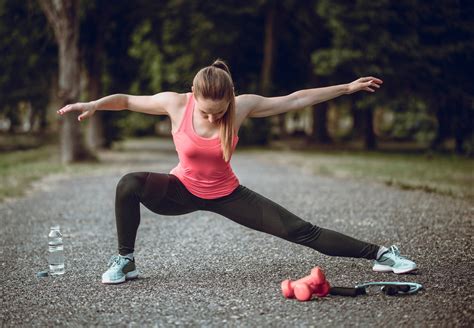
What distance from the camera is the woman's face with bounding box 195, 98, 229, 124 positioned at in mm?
4590

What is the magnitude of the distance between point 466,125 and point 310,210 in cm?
1047

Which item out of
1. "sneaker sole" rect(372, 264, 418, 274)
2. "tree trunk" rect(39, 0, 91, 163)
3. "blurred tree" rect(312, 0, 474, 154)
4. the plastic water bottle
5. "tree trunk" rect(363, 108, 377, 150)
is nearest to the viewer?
"sneaker sole" rect(372, 264, 418, 274)

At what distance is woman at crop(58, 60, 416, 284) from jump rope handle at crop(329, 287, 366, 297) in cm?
39

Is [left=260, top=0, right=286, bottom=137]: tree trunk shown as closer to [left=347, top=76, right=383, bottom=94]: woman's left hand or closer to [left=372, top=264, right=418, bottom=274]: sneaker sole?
[left=347, top=76, right=383, bottom=94]: woman's left hand

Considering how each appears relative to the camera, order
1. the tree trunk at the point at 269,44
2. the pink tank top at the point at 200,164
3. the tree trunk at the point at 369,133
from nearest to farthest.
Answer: the pink tank top at the point at 200,164
the tree trunk at the point at 369,133
the tree trunk at the point at 269,44

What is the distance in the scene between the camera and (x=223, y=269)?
5574 mm

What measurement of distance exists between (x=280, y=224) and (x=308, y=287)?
61 cm

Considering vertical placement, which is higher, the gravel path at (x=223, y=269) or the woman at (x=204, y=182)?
the woman at (x=204, y=182)

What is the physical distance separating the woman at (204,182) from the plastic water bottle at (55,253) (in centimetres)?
72

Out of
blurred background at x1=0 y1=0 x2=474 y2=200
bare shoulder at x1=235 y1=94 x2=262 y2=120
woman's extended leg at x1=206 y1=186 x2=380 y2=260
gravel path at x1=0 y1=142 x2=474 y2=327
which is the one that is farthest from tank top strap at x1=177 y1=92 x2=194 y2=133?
blurred background at x1=0 y1=0 x2=474 y2=200

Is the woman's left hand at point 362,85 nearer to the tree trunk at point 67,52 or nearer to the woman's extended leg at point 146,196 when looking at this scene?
the woman's extended leg at point 146,196

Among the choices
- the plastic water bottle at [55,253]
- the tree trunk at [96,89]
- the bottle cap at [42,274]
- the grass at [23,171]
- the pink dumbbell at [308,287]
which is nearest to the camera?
the pink dumbbell at [308,287]

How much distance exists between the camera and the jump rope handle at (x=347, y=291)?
4.54 meters

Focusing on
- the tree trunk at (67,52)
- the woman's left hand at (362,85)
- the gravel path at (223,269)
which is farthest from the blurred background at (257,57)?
the woman's left hand at (362,85)
